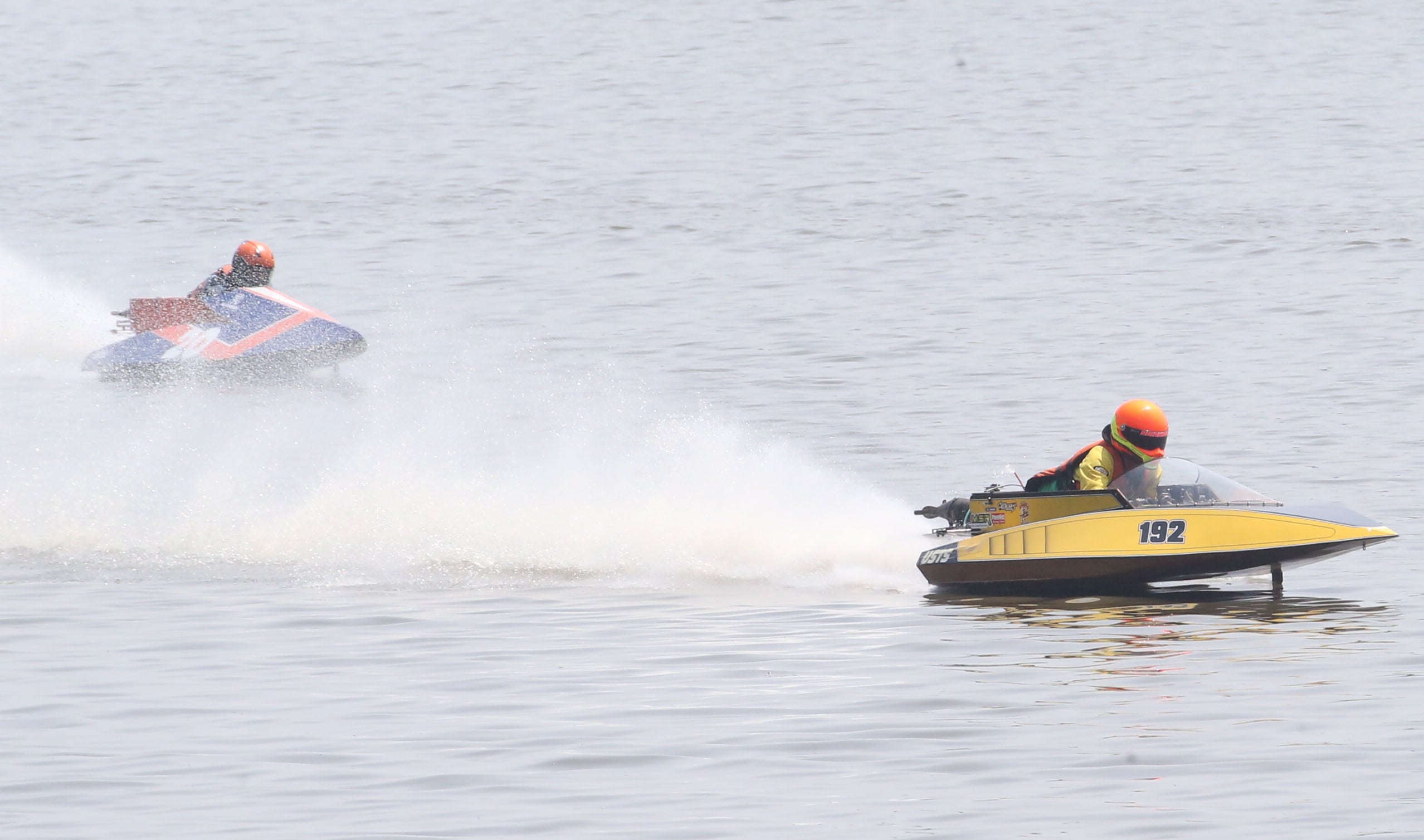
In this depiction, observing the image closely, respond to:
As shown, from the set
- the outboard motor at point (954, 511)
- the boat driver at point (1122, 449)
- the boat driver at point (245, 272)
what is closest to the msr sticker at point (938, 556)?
the outboard motor at point (954, 511)

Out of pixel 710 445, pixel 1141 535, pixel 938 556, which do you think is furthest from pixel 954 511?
pixel 710 445

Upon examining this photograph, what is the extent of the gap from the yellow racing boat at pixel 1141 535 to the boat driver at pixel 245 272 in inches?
490

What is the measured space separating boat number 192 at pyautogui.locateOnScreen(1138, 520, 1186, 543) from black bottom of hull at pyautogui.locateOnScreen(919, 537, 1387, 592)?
0.11 metres

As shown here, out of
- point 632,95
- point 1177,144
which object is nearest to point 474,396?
point 1177,144

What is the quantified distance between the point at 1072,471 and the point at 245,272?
43.2 feet

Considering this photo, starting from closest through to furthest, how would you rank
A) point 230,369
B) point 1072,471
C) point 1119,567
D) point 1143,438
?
1. point 1119,567
2. point 1143,438
3. point 1072,471
4. point 230,369

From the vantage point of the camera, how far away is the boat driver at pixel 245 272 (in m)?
24.0

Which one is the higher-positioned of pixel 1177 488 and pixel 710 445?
pixel 1177 488

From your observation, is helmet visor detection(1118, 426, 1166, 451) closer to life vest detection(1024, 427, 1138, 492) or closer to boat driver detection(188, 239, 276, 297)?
life vest detection(1024, 427, 1138, 492)

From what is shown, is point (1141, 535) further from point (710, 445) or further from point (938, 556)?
point (710, 445)

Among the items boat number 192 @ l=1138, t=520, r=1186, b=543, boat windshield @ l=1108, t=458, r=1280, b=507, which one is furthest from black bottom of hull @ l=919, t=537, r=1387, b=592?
boat windshield @ l=1108, t=458, r=1280, b=507

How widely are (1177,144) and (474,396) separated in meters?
22.3

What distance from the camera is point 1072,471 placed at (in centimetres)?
1351

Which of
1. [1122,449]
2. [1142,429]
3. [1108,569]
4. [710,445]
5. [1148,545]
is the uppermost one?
[1142,429]
